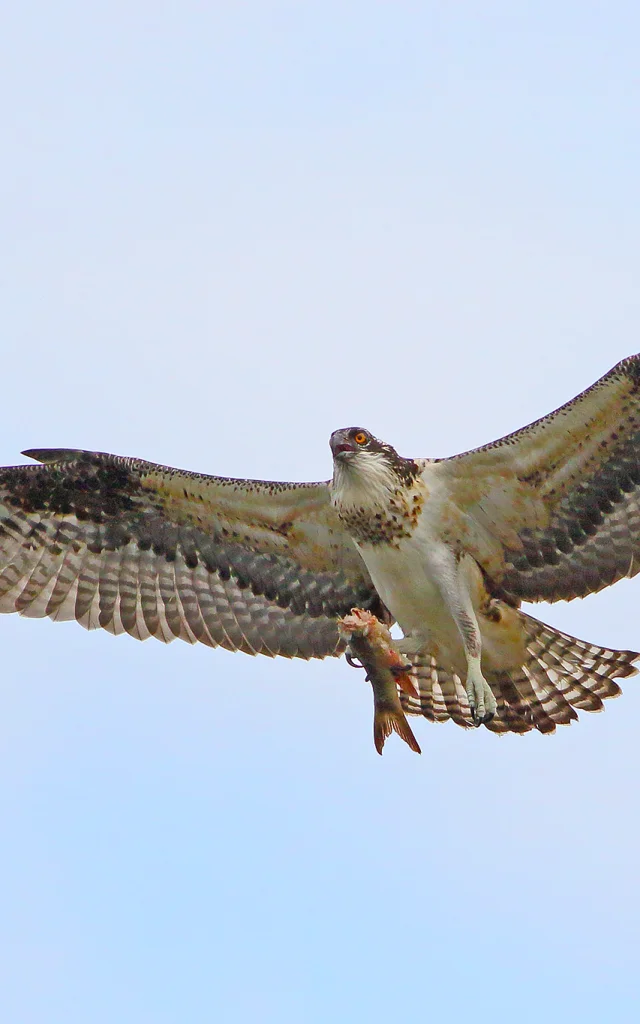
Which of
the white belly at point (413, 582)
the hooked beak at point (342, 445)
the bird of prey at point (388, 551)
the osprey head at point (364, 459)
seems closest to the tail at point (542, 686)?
the bird of prey at point (388, 551)

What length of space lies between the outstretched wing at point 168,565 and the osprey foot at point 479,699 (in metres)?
1.45

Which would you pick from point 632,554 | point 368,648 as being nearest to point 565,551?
point 632,554

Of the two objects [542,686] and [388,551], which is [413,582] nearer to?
[388,551]

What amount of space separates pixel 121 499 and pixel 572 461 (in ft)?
13.4

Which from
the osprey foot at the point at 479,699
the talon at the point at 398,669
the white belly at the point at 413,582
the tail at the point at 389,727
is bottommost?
the tail at the point at 389,727

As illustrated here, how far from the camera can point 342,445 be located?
12.3 meters

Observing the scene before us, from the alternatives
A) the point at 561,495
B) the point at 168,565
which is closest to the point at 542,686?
the point at 561,495

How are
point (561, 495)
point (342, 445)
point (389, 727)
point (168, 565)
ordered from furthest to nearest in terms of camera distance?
point (168, 565) → point (561, 495) → point (342, 445) → point (389, 727)

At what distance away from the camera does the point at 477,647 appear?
1282cm

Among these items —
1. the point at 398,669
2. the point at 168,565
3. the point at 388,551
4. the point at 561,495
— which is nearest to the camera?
the point at 398,669

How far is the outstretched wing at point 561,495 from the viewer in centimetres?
1231

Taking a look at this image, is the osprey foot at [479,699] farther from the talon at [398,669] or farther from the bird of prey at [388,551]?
the talon at [398,669]

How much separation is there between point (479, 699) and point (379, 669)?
1.42m

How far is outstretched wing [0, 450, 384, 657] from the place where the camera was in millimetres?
13719
